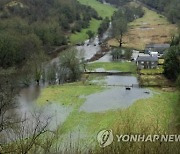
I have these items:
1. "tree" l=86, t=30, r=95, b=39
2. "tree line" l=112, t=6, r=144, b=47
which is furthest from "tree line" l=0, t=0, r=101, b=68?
"tree line" l=112, t=6, r=144, b=47

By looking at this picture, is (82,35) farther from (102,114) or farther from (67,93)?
(102,114)

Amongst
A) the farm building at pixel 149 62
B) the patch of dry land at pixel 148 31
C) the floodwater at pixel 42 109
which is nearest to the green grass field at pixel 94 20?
the patch of dry land at pixel 148 31

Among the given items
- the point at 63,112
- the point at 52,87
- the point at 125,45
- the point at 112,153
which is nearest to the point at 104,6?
the point at 125,45

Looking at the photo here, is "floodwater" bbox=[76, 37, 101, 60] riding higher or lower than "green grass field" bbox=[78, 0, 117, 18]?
lower

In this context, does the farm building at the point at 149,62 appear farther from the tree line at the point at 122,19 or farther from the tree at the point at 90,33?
the tree at the point at 90,33

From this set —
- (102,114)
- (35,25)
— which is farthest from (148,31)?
(102,114)

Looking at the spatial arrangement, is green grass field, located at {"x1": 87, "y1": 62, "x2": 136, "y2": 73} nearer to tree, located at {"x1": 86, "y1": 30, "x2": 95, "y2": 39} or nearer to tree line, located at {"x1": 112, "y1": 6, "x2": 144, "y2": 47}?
tree line, located at {"x1": 112, "y1": 6, "x2": 144, "y2": 47}
